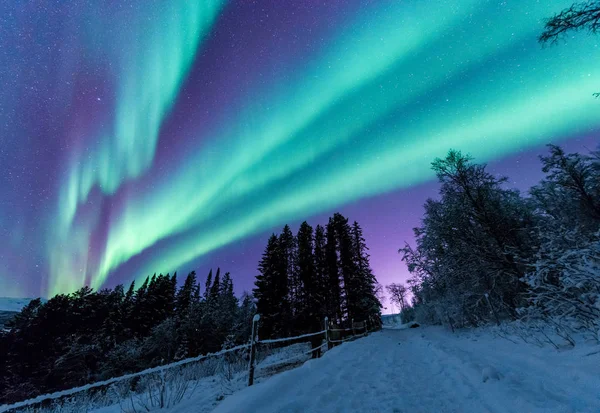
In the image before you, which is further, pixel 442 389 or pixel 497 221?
pixel 497 221

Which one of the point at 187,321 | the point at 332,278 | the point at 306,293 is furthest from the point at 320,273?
the point at 187,321

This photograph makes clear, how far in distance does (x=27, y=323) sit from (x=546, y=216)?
54.6 meters

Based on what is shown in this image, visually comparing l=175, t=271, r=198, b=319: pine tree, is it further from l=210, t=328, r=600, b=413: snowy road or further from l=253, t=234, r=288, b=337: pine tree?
l=210, t=328, r=600, b=413: snowy road

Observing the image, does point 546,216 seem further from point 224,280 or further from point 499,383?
point 224,280

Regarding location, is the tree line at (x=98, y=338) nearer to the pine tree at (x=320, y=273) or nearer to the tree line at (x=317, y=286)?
the tree line at (x=317, y=286)

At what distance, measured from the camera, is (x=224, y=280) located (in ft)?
180

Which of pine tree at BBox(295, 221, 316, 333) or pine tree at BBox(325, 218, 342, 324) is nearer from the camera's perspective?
pine tree at BBox(295, 221, 316, 333)

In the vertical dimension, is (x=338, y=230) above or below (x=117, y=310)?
above

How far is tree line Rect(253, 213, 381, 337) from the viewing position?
25.3 m

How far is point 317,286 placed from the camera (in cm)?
2780

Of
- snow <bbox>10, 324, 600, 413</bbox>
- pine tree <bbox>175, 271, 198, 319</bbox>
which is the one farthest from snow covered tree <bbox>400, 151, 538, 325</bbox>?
pine tree <bbox>175, 271, 198, 319</bbox>

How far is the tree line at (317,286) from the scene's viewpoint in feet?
83.0

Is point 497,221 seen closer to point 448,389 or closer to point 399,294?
point 448,389

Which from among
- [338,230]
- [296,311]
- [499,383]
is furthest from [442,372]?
[338,230]
